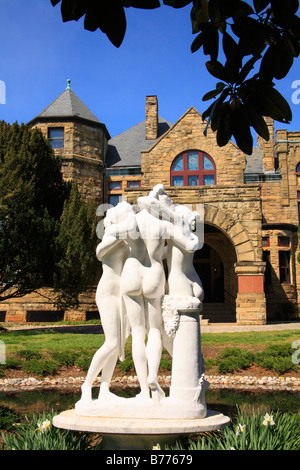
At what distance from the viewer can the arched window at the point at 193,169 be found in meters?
25.6

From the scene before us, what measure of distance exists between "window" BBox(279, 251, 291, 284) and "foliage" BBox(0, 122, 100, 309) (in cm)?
1188

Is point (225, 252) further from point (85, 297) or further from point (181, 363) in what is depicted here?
point (181, 363)

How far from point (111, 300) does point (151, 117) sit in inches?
1061

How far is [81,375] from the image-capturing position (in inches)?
454

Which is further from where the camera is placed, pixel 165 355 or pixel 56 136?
pixel 56 136

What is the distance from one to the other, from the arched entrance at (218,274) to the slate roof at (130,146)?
6.94 meters

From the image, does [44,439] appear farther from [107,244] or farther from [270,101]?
[270,101]

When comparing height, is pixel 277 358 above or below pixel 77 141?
below

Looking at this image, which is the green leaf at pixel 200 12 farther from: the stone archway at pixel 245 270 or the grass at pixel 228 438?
the stone archway at pixel 245 270

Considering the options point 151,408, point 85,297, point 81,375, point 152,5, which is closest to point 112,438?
point 151,408

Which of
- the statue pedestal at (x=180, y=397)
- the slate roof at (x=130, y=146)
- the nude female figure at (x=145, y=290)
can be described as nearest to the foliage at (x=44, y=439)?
the statue pedestal at (x=180, y=397)

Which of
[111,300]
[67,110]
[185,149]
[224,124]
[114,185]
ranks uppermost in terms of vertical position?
[67,110]

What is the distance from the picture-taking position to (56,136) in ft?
89.5

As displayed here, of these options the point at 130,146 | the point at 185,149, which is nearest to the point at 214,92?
the point at 185,149
